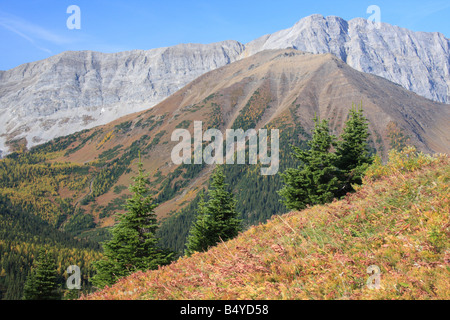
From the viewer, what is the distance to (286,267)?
7301 mm

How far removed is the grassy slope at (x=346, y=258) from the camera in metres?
5.88

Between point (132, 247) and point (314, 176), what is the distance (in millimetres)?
15982

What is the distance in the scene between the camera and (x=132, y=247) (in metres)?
21.1

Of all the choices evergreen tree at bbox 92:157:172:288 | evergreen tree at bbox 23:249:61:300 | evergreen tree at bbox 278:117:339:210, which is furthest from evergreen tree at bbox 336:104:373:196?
evergreen tree at bbox 23:249:61:300

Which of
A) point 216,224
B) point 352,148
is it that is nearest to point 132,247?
point 216,224

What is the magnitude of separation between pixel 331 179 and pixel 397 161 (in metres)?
11.4

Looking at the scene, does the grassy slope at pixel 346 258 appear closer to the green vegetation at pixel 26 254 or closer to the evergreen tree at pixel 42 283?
the evergreen tree at pixel 42 283

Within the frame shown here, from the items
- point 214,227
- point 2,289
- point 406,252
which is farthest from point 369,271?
point 2,289

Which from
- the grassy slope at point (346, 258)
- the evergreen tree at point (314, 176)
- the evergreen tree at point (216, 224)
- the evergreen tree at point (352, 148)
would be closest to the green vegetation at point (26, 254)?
the evergreen tree at point (216, 224)

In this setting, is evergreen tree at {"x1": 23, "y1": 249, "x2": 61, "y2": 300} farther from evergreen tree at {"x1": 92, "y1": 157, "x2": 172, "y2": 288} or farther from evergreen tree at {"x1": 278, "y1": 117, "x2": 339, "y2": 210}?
evergreen tree at {"x1": 278, "y1": 117, "x2": 339, "y2": 210}

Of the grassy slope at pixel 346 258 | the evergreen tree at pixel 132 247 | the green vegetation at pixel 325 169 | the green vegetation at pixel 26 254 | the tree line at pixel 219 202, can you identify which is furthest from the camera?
the green vegetation at pixel 26 254

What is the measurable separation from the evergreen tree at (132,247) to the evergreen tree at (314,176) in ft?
40.3

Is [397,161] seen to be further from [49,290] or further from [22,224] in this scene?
[22,224]

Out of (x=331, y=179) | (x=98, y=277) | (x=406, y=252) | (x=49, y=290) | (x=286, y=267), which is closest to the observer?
(x=406, y=252)
